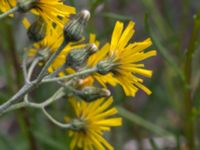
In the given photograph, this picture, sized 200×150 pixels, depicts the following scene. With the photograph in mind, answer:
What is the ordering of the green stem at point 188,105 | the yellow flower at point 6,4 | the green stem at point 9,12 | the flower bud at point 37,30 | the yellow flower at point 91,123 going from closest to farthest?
the green stem at point 9,12 < the yellow flower at point 6,4 < the flower bud at point 37,30 < the yellow flower at point 91,123 < the green stem at point 188,105

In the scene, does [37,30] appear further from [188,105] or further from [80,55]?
[188,105]

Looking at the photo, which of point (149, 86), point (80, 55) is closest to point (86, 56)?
point (80, 55)

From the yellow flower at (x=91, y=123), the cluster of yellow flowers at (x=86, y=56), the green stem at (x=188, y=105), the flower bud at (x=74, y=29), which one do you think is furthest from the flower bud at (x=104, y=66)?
the green stem at (x=188, y=105)

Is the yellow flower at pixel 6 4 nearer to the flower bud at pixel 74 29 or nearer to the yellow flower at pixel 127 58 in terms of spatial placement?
the flower bud at pixel 74 29

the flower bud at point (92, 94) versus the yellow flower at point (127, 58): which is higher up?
the yellow flower at point (127, 58)

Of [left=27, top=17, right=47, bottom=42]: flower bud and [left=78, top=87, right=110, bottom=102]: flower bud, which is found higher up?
[left=27, top=17, right=47, bottom=42]: flower bud

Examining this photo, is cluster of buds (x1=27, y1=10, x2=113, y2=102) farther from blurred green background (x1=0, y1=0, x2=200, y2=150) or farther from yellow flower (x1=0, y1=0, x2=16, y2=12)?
blurred green background (x1=0, y1=0, x2=200, y2=150)

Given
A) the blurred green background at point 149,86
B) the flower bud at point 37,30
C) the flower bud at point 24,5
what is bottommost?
the blurred green background at point 149,86

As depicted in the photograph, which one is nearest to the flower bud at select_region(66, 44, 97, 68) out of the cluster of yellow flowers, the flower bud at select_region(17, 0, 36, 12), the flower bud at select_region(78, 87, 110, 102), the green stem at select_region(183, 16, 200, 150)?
the cluster of yellow flowers
